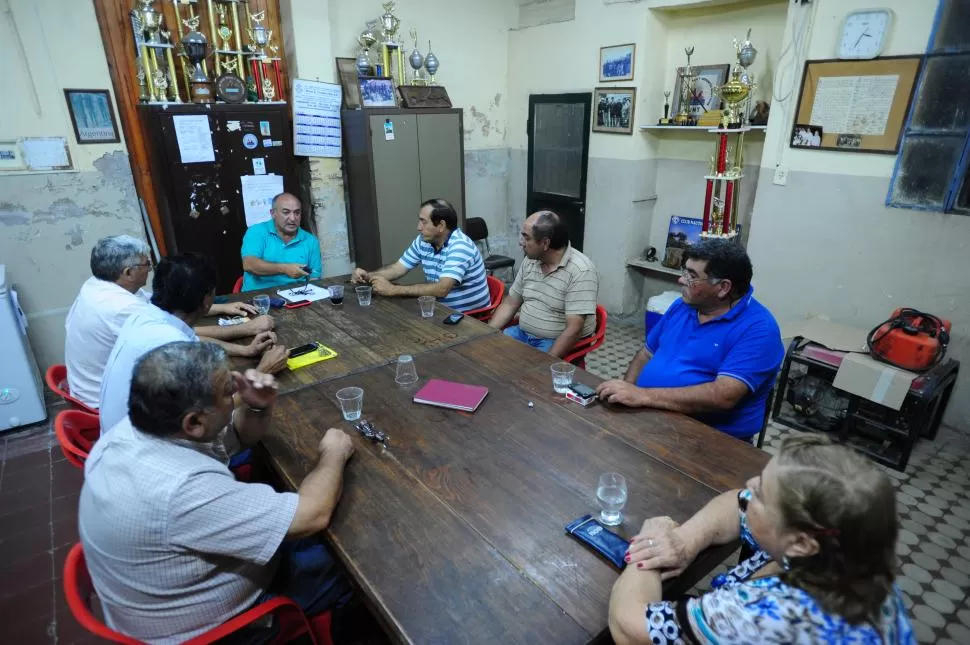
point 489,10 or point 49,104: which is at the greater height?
point 489,10

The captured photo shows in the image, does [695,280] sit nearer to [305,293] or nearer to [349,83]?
[305,293]

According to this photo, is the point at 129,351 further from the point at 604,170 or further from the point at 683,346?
the point at 604,170

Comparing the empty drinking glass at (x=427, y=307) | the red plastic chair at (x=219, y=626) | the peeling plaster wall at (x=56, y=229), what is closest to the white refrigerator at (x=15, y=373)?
the peeling plaster wall at (x=56, y=229)

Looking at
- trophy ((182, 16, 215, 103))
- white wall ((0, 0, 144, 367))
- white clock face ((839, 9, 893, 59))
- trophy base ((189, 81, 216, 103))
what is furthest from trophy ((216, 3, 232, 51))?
white clock face ((839, 9, 893, 59))

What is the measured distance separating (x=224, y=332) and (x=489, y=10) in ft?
14.6

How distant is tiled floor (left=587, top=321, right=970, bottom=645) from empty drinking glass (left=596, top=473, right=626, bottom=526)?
982 millimetres

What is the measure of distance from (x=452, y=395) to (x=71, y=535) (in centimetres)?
212

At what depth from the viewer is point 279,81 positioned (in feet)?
14.8

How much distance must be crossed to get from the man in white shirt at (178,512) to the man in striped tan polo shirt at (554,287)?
173cm

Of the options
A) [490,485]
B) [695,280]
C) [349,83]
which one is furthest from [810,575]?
[349,83]

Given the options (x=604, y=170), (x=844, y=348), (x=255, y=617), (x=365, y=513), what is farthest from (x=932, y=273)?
(x=255, y=617)

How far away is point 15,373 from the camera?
3346 mm

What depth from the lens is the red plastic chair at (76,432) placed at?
1812 mm

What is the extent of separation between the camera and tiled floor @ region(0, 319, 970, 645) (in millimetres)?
2168
